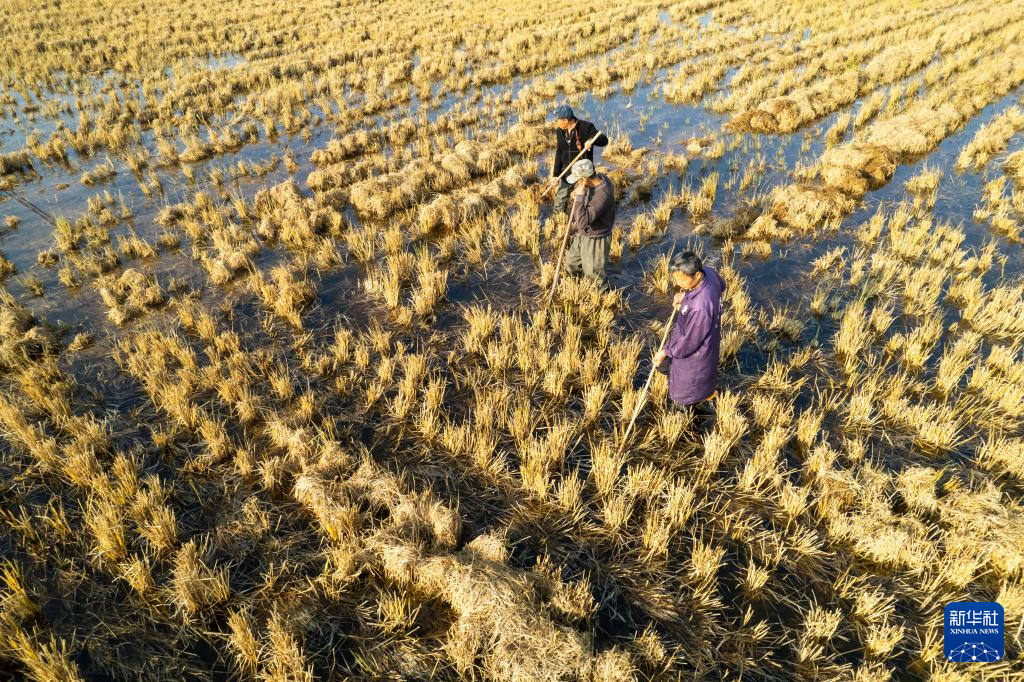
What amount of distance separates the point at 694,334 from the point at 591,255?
8.72 ft

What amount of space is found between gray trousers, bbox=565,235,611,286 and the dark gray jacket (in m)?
0.12

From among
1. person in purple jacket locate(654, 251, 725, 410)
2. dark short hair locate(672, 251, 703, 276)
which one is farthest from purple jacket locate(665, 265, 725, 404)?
dark short hair locate(672, 251, 703, 276)

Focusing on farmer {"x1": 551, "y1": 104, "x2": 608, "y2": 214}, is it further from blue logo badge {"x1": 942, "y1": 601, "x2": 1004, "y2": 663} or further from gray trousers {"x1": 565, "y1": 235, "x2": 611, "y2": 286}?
blue logo badge {"x1": 942, "y1": 601, "x2": 1004, "y2": 663}

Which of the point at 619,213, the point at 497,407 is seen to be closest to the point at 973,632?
the point at 497,407

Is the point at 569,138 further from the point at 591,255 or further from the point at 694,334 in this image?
the point at 694,334

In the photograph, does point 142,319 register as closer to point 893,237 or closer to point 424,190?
point 424,190

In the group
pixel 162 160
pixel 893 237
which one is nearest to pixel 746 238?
pixel 893 237

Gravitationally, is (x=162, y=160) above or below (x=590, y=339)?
above

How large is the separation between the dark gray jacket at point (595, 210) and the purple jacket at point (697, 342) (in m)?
2.23

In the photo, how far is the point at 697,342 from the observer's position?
3986 mm

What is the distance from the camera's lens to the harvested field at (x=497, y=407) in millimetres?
3303

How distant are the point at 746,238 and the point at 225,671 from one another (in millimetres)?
8752

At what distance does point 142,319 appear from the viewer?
6.39 m

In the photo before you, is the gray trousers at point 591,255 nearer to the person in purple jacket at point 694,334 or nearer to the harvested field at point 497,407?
the harvested field at point 497,407
